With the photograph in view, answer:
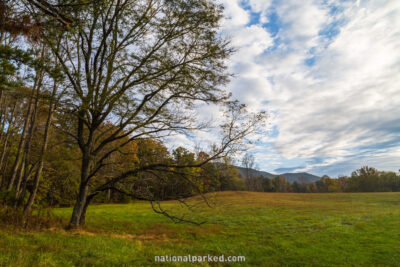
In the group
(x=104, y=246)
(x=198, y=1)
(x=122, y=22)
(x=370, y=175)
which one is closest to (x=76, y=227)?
(x=104, y=246)

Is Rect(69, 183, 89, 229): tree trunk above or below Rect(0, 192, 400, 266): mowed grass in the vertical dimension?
above

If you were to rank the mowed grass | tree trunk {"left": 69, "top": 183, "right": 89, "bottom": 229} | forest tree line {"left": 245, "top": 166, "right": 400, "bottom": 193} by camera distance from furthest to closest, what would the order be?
forest tree line {"left": 245, "top": 166, "right": 400, "bottom": 193}, tree trunk {"left": 69, "top": 183, "right": 89, "bottom": 229}, the mowed grass

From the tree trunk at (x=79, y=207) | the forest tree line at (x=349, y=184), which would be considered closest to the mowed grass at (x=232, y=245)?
the tree trunk at (x=79, y=207)

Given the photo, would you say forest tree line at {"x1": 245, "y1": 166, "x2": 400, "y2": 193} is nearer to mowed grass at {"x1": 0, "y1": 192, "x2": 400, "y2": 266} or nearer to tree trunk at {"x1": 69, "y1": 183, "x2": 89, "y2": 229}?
mowed grass at {"x1": 0, "y1": 192, "x2": 400, "y2": 266}

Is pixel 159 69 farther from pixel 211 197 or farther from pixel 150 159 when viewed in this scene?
pixel 211 197

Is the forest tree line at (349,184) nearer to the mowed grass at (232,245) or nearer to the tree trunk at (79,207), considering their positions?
the mowed grass at (232,245)

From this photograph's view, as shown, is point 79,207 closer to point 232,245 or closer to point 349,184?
point 232,245

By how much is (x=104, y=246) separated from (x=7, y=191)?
1000 centimetres

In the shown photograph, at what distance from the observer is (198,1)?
8820 mm

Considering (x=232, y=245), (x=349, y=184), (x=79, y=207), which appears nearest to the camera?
(x=79, y=207)

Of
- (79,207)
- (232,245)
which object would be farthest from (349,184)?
(79,207)

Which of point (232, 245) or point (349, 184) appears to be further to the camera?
point (349, 184)

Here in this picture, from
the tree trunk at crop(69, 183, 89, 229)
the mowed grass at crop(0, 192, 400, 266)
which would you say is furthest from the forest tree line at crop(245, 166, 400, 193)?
the tree trunk at crop(69, 183, 89, 229)

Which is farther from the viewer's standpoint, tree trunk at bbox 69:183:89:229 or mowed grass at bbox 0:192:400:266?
tree trunk at bbox 69:183:89:229
